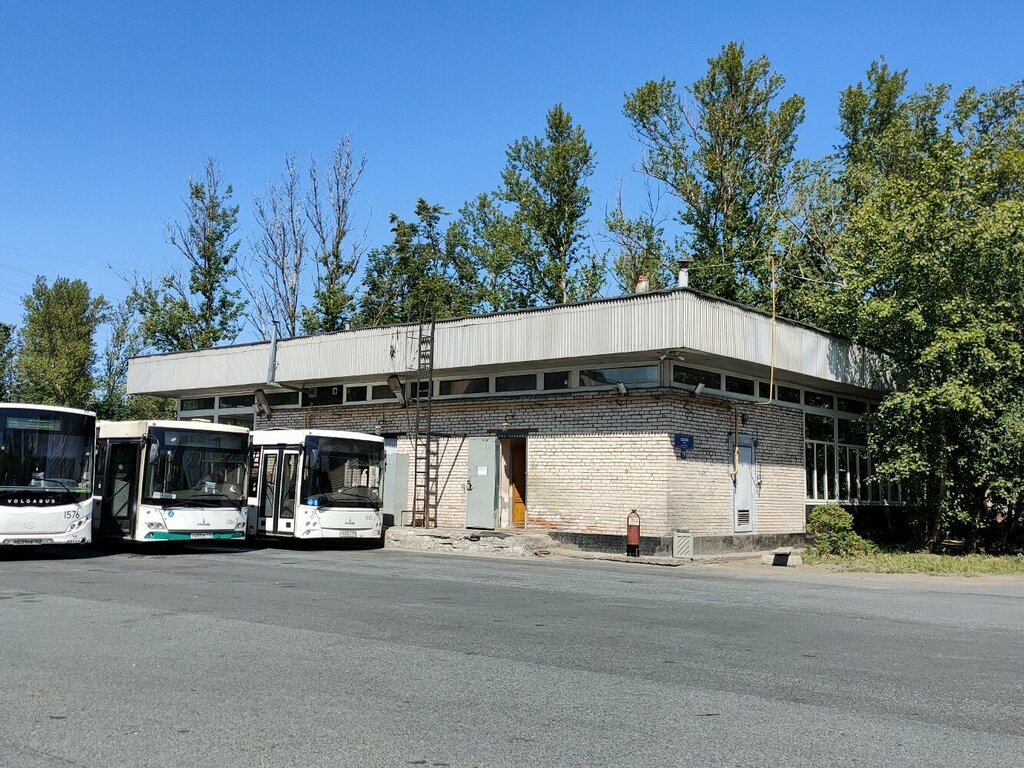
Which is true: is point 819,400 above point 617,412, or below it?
above

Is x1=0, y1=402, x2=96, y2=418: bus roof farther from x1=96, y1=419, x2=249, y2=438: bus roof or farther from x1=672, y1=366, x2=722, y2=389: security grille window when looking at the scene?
x1=672, y1=366, x2=722, y2=389: security grille window

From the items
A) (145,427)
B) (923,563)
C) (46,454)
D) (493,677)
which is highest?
(145,427)

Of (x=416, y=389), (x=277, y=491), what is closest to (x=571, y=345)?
(x=416, y=389)

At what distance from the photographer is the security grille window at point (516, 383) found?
24.6 metres

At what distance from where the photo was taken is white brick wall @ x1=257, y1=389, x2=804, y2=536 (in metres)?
21.6

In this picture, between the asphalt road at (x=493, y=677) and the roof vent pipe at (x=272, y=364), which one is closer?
the asphalt road at (x=493, y=677)

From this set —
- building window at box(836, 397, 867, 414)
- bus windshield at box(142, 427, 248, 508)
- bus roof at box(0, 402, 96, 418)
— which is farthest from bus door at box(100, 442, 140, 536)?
building window at box(836, 397, 867, 414)

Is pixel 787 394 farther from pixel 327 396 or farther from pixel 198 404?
pixel 198 404

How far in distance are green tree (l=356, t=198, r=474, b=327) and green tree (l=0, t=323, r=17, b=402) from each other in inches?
1437

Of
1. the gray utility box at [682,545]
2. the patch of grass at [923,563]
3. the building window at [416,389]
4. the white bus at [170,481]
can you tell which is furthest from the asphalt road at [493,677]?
the building window at [416,389]

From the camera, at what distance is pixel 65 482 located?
57.2 feet

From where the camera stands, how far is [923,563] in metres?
20.2

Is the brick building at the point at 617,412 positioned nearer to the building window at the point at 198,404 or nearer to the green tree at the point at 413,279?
the building window at the point at 198,404

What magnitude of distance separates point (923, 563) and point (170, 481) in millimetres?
16589
